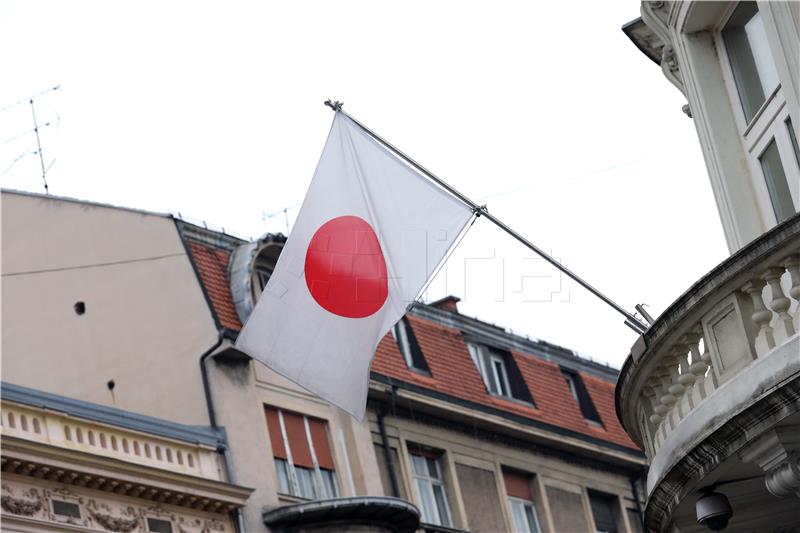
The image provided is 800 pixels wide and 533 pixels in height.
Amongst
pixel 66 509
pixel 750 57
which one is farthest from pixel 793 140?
pixel 66 509

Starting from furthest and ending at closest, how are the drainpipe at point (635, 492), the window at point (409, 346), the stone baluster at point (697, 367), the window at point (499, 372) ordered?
the drainpipe at point (635, 492) → the window at point (499, 372) → the window at point (409, 346) → the stone baluster at point (697, 367)

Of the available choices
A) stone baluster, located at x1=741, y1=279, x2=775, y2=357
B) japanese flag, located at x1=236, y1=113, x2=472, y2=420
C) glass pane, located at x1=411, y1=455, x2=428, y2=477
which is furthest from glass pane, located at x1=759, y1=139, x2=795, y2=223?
glass pane, located at x1=411, y1=455, x2=428, y2=477

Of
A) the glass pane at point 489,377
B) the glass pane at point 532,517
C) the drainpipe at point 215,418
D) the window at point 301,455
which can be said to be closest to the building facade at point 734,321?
the drainpipe at point 215,418

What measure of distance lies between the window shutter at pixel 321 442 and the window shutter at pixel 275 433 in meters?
0.88

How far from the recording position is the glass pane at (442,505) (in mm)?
30266

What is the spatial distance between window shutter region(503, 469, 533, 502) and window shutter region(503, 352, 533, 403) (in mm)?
2022

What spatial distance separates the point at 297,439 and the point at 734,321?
17.0 m

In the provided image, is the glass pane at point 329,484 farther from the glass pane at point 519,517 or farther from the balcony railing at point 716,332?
the balcony railing at point 716,332

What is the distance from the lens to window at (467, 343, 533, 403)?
112 feet

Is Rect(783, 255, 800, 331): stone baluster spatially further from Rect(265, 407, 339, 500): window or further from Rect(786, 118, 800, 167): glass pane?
Rect(265, 407, 339, 500): window

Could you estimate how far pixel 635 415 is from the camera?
1355 centimetres

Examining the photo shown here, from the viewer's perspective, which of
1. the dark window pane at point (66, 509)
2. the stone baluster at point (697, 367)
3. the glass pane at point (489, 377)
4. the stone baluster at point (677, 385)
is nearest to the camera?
the stone baluster at point (697, 367)

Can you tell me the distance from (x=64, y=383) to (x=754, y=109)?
53.9 feet

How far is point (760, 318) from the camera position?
36.4 ft
